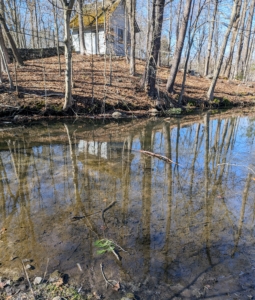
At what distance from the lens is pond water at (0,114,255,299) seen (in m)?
2.66

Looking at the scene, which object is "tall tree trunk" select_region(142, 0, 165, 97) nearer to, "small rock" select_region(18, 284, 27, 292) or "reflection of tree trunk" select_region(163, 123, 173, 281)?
"reflection of tree trunk" select_region(163, 123, 173, 281)

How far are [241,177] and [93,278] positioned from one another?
4116 millimetres

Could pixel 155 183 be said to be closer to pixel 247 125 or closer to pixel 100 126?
pixel 100 126

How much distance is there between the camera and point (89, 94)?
12.9m

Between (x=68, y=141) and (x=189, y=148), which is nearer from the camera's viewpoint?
(x=189, y=148)

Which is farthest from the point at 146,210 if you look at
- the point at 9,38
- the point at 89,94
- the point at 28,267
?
the point at 9,38

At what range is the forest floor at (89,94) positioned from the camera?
1125cm

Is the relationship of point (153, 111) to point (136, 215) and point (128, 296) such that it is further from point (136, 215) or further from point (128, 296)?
point (128, 296)

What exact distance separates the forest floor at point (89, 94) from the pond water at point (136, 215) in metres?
4.25

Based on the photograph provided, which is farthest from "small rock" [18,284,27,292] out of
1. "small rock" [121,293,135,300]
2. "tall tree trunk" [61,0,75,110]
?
"tall tree trunk" [61,0,75,110]

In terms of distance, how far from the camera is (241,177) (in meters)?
5.33

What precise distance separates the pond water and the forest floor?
13.9 feet

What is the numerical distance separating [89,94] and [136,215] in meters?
10.2

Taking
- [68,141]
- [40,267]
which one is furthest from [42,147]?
[40,267]
